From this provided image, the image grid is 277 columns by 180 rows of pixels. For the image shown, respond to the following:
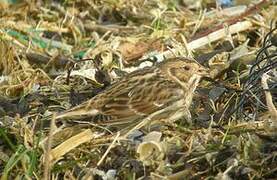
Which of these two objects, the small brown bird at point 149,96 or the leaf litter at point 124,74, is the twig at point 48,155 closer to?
the leaf litter at point 124,74

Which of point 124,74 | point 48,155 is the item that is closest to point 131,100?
point 124,74

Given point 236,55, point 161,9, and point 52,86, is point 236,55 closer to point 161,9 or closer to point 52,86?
point 52,86

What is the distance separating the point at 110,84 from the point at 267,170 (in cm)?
156

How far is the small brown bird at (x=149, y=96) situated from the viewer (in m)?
5.04

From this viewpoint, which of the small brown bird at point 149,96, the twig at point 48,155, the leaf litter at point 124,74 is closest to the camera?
the twig at point 48,155

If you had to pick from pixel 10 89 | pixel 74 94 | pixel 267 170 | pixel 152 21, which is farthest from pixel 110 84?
pixel 152 21

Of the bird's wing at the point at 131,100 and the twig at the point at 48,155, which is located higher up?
the bird's wing at the point at 131,100

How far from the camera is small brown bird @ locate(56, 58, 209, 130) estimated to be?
16.5 ft

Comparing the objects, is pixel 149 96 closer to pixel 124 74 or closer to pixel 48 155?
pixel 124 74

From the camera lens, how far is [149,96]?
17.2ft

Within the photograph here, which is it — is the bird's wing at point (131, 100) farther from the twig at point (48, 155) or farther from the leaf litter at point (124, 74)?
the twig at point (48, 155)

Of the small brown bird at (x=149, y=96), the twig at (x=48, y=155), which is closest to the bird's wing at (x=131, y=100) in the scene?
the small brown bird at (x=149, y=96)

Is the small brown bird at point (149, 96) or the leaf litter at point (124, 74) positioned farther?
the small brown bird at point (149, 96)

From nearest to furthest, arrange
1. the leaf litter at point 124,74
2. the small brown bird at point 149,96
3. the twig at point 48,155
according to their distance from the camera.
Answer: the twig at point 48,155, the leaf litter at point 124,74, the small brown bird at point 149,96
